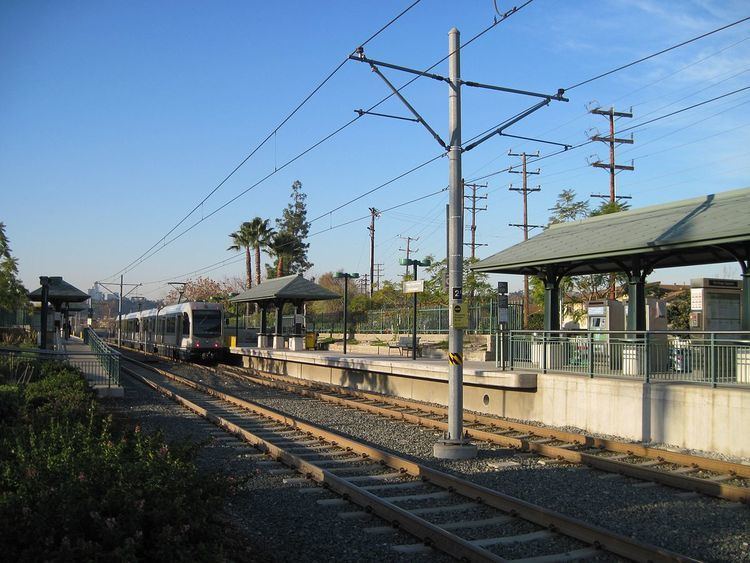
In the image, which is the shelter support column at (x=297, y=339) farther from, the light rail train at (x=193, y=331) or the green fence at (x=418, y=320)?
the green fence at (x=418, y=320)

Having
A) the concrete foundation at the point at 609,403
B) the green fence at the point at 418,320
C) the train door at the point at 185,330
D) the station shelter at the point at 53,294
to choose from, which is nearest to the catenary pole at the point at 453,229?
the concrete foundation at the point at 609,403

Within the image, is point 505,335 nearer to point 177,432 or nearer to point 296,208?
point 177,432

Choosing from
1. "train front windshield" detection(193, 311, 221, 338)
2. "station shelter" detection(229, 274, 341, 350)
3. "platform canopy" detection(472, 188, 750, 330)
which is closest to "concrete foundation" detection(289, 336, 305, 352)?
"station shelter" detection(229, 274, 341, 350)

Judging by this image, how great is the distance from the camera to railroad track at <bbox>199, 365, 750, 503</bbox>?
29.2 feet

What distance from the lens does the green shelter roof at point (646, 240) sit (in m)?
12.9

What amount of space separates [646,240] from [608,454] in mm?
4855

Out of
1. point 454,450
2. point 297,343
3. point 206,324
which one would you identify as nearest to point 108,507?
point 454,450

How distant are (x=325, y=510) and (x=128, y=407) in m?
11.1

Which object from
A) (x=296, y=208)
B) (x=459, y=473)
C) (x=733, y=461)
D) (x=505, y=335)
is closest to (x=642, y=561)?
(x=459, y=473)

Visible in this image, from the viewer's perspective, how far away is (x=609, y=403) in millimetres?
13578

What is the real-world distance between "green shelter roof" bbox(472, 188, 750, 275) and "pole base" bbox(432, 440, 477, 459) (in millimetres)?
5607

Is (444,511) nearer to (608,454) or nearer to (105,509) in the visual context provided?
(105,509)

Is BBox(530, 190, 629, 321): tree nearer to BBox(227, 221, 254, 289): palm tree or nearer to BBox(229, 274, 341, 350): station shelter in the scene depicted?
BBox(229, 274, 341, 350): station shelter

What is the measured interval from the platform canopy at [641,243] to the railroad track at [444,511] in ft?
23.1
